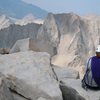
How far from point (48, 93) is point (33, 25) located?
4123 centimetres

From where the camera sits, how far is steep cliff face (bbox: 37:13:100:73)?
36.2 meters

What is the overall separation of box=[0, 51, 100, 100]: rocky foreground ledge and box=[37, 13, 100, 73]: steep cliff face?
92.2 feet

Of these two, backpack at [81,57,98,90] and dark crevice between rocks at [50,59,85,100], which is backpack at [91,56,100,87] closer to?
backpack at [81,57,98,90]

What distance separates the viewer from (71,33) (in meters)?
37.2

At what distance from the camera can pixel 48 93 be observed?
602 cm

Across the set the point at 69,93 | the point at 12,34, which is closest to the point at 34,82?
the point at 69,93

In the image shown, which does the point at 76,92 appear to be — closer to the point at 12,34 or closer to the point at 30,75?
the point at 30,75

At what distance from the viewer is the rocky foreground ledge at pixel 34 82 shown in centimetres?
612

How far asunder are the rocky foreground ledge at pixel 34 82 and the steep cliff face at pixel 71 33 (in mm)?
28099

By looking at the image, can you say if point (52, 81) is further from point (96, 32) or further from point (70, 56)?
point (96, 32)

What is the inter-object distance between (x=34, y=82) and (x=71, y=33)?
1226 inches

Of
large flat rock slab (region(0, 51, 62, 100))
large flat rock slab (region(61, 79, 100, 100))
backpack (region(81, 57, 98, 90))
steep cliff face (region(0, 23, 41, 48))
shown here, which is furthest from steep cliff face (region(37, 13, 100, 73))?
backpack (region(81, 57, 98, 90))

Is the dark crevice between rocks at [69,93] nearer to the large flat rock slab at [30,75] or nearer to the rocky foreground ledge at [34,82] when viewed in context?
the rocky foreground ledge at [34,82]

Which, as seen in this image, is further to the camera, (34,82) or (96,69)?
(96,69)
